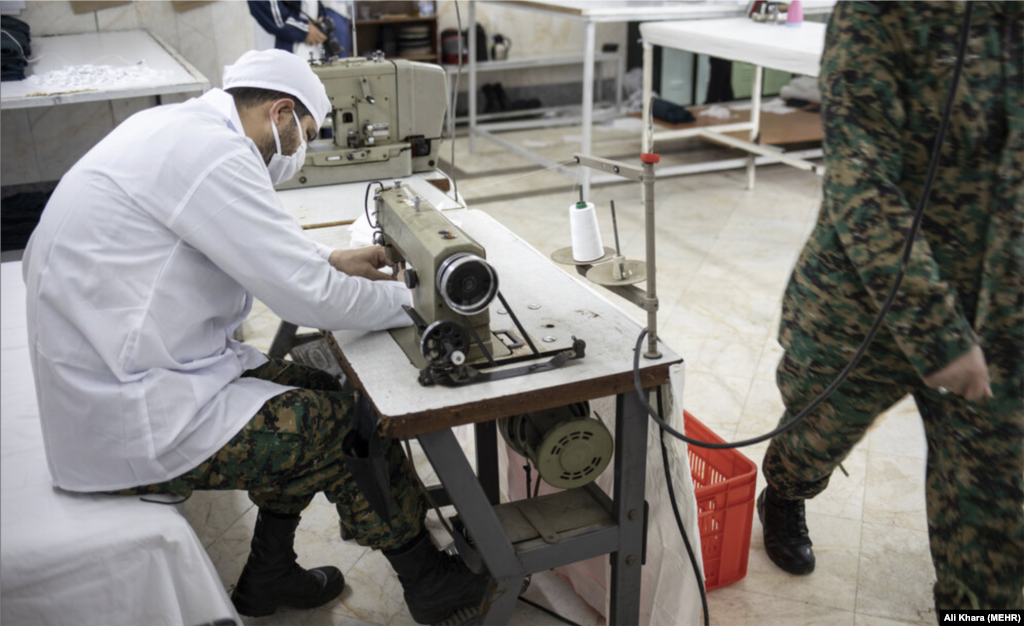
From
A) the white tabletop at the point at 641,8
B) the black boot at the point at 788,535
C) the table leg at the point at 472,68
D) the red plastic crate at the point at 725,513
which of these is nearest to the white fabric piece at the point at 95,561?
the red plastic crate at the point at 725,513

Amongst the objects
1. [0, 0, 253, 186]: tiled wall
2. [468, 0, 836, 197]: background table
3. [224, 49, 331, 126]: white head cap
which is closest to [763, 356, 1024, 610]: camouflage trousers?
[224, 49, 331, 126]: white head cap

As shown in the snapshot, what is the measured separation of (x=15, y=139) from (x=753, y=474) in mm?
3992

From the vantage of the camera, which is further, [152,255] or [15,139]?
[15,139]

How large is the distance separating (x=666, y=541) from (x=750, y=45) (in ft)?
9.65

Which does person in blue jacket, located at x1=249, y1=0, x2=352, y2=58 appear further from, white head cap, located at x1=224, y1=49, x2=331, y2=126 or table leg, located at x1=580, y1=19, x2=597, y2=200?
white head cap, located at x1=224, y1=49, x2=331, y2=126

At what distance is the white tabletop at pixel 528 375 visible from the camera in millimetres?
1488

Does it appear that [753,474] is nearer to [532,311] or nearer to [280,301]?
[532,311]

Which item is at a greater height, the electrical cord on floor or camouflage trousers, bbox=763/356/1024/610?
camouflage trousers, bbox=763/356/1024/610

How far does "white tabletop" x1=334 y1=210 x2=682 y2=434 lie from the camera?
1.49 m

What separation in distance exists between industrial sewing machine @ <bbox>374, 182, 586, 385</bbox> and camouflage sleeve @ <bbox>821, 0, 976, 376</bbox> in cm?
51

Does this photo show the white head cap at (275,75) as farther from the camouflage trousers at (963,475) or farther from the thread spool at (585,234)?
the camouflage trousers at (963,475)

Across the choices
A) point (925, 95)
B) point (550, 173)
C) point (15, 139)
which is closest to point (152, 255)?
point (925, 95)

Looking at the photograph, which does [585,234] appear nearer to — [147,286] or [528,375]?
[528,375]

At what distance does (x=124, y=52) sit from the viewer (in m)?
3.89
